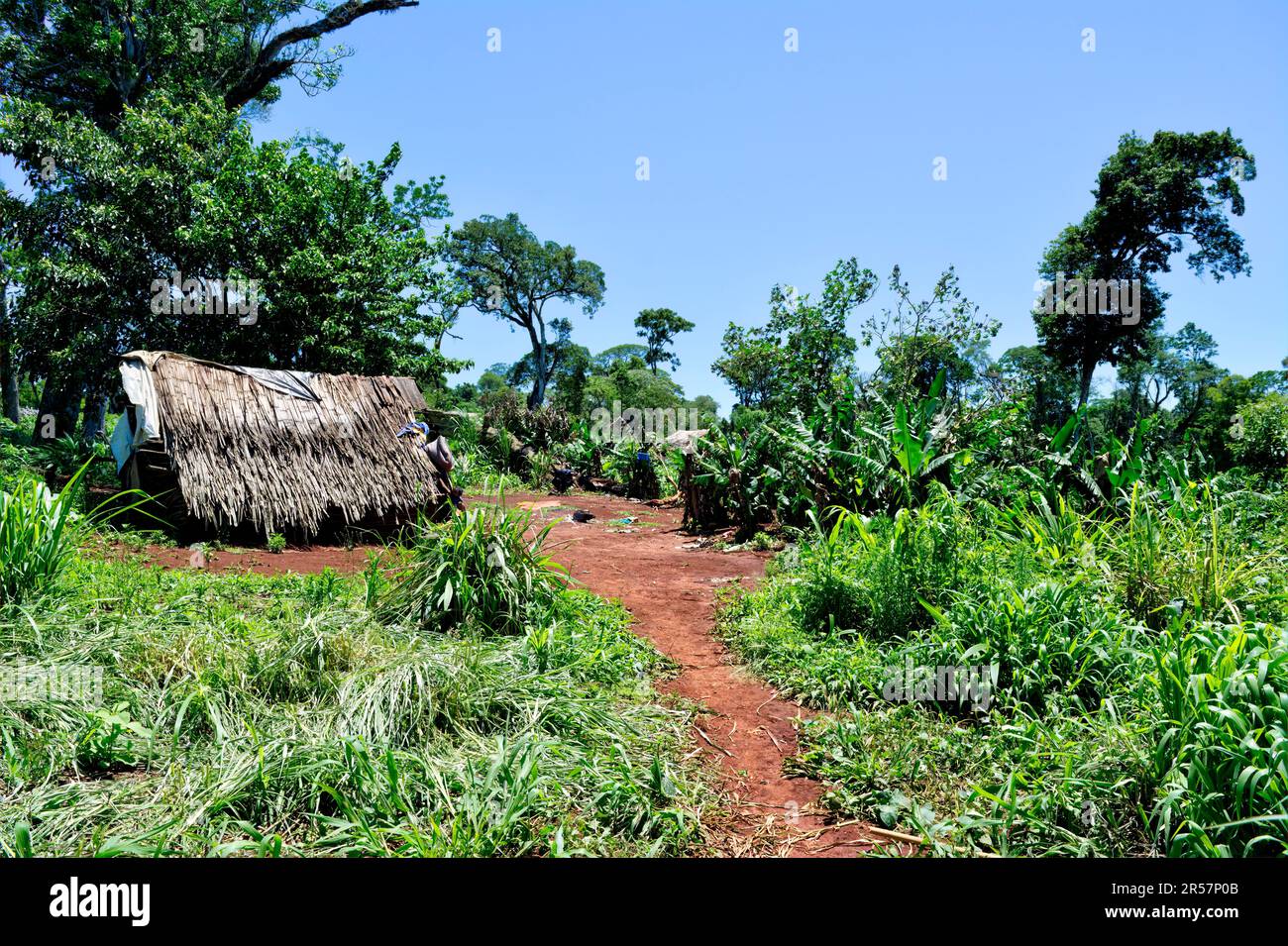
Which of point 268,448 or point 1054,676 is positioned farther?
point 268,448

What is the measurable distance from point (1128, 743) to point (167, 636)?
14.2 feet

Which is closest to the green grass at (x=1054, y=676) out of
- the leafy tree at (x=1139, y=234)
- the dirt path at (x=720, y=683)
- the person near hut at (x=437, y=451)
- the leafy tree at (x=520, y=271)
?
the dirt path at (x=720, y=683)

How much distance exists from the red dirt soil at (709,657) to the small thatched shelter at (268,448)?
610 millimetres

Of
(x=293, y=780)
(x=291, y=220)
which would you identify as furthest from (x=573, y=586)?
(x=291, y=220)

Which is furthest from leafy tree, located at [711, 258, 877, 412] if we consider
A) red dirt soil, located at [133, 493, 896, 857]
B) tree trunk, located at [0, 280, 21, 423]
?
tree trunk, located at [0, 280, 21, 423]

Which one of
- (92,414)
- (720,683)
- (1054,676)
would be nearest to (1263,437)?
(1054,676)

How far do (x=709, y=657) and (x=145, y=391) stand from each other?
6787mm

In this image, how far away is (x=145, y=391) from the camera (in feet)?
25.9

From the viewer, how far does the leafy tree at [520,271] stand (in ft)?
115

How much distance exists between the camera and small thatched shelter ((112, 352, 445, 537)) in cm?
773

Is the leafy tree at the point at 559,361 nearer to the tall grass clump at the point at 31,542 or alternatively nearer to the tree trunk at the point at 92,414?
the tree trunk at the point at 92,414

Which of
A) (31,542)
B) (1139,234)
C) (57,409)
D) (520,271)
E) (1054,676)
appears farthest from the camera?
(520,271)

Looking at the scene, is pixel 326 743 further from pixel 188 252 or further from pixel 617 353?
pixel 617 353

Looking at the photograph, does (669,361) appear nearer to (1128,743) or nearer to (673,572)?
(673,572)
